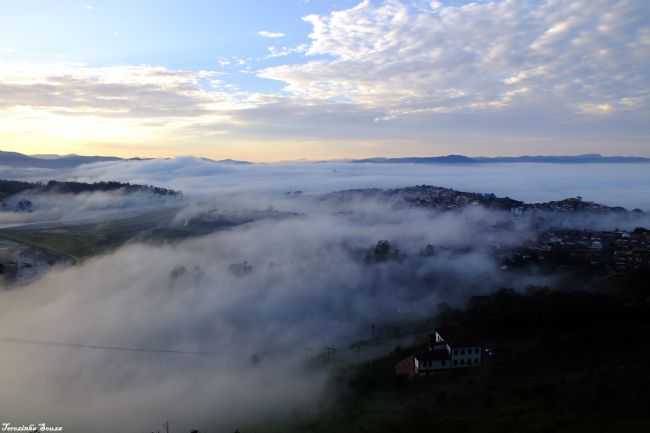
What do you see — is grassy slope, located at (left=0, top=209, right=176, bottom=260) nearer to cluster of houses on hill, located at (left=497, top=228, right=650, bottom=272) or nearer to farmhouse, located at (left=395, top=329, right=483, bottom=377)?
farmhouse, located at (left=395, top=329, right=483, bottom=377)

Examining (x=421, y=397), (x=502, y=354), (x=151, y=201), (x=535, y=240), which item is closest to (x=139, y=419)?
(x=421, y=397)

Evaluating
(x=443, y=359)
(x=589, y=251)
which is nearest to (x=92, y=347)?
(x=443, y=359)

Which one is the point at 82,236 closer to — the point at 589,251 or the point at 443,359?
the point at 443,359

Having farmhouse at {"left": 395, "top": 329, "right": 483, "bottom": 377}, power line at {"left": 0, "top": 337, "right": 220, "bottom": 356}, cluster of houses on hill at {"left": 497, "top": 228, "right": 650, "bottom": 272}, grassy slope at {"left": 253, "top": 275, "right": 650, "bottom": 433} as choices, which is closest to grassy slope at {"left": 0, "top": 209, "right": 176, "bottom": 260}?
power line at {"left": 0, "top": 337, "right": 220, "bottom": 356}

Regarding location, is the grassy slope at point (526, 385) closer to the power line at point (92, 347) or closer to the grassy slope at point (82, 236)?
the power line at point (92, 347)

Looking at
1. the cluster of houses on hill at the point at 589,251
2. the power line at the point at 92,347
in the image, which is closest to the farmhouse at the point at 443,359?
the power line at the point at 92,347

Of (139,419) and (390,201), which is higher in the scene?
(390,201)

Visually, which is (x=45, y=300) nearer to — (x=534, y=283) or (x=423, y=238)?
(x=534, y=283)

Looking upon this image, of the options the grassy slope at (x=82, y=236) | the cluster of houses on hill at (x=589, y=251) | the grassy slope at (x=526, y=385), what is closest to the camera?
the grassy slope at (x=526, y=385)
